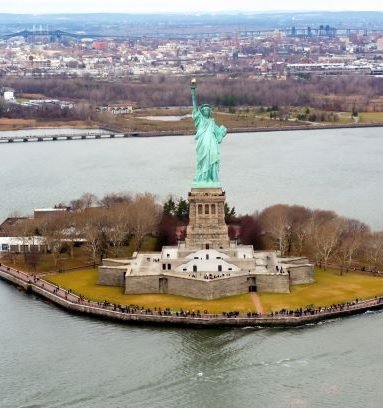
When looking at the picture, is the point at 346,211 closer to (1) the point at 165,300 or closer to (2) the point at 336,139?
(1) the point at 165,300

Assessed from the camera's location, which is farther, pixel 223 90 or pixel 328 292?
pixel 223 90

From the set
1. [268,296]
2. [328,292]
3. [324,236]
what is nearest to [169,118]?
[324,236]

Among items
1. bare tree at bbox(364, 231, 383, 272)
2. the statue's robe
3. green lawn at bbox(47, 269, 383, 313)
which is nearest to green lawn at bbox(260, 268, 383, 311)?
green lawn at bbox(47, 269, 383, 313)

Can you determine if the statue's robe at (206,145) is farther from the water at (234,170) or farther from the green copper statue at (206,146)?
the water at (234,170)

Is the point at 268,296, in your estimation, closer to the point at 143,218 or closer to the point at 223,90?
the point at 143,218

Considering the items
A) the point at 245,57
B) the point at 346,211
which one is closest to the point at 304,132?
the point at 346,211

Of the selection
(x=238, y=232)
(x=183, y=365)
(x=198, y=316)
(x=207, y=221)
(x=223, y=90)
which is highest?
(x=223, y=90)

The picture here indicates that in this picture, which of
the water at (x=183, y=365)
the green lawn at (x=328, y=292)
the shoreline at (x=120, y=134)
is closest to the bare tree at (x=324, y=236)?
the green lawn at (x=328, y=292)
